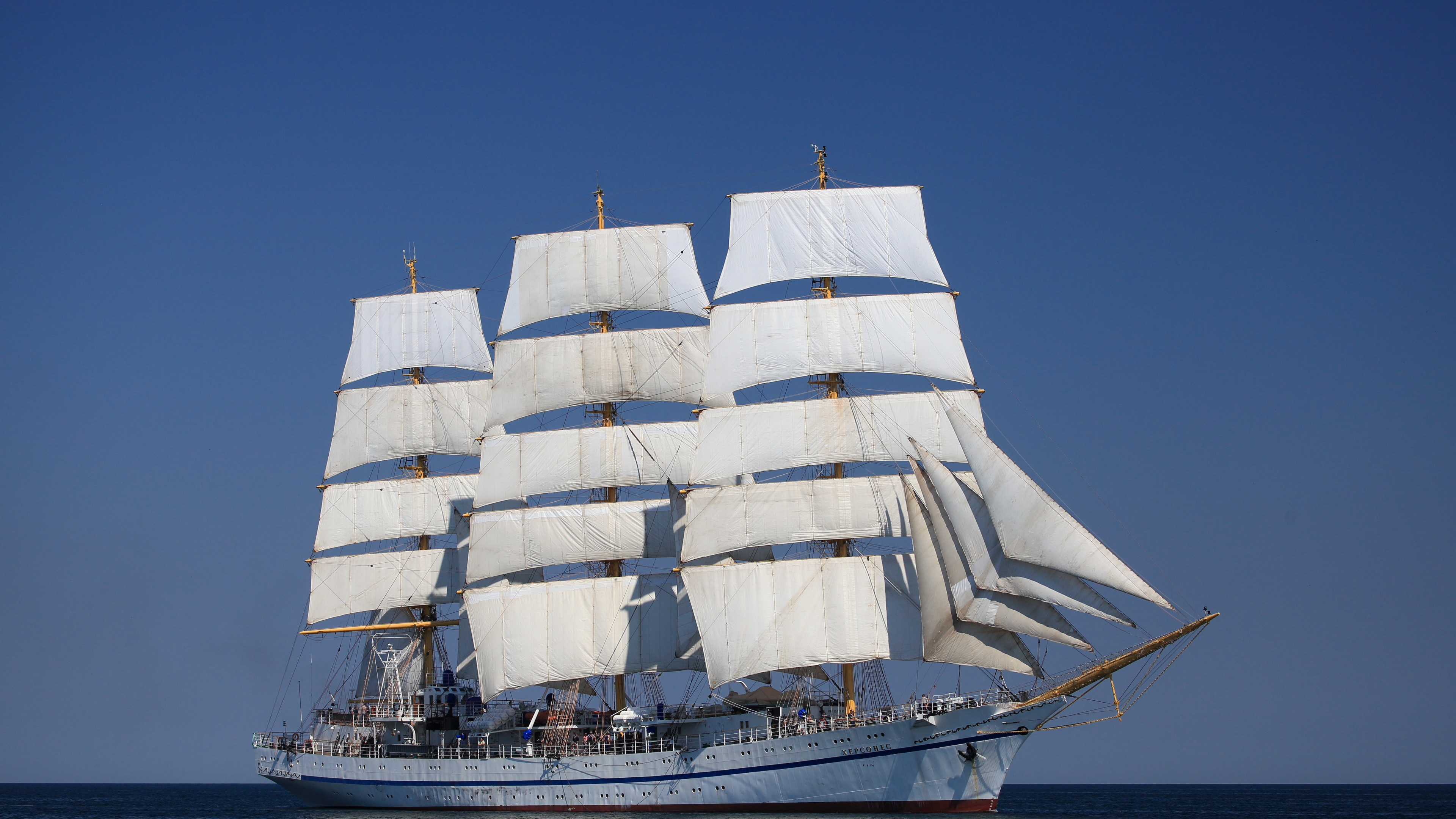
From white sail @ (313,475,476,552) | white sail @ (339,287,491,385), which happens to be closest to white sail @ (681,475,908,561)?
white sail @ (313,475,476,552)

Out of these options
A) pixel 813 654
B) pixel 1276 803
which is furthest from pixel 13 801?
pixel 1276 803

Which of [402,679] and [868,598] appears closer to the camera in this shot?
[868,598]

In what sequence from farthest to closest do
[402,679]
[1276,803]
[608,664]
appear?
[1276,803] < [402,679] < [608,664]

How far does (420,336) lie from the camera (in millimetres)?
66500

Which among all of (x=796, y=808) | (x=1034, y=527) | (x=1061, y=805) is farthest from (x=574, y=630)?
(x=1061, y=805)

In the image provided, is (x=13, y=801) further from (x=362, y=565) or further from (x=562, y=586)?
(x=562, y=586)

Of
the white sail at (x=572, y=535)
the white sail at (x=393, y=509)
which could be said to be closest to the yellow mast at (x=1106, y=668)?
the white sail at (x=572, y=535)

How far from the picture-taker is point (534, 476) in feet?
185

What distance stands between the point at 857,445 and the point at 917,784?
12.6 m

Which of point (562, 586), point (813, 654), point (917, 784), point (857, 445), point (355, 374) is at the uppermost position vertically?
point (355, 374)

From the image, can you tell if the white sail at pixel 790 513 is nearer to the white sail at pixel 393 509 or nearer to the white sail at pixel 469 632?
the white sail at pixel 469 632

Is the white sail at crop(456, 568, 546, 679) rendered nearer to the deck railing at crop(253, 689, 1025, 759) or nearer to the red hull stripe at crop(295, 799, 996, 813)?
the deck railing at crop(253, 689, 1025, 759)

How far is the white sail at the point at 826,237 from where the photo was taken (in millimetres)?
51312

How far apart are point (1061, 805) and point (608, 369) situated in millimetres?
39903
